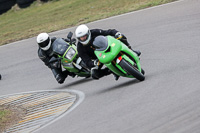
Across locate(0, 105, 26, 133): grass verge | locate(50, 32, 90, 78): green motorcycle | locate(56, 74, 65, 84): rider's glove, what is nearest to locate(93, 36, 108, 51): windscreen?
locate(50, 32, 90, 78): green motorcycle

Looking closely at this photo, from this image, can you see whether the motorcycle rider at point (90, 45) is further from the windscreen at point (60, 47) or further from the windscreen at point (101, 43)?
the windscreen at point (60, 47)

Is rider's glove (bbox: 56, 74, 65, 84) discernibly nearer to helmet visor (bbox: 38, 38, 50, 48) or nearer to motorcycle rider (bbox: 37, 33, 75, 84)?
motorcycle rider (bbox: 37, 33, 75, 84)

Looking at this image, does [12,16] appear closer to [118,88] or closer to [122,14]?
[122,14]

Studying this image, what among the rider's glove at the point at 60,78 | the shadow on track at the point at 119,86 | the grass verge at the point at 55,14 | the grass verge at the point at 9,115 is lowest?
the grass verge at the point at 55,14

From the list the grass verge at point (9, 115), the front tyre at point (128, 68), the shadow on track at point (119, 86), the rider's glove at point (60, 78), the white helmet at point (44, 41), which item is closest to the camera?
the front tyre at point (128, 68)

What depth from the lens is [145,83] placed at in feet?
29.0

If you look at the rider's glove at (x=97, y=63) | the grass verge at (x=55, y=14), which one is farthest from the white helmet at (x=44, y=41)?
the grass verge at (x=55, y=14)

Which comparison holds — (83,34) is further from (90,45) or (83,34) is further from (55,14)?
(55,14)

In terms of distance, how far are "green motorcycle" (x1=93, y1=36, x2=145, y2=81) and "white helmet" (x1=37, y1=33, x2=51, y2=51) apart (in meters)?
2.11

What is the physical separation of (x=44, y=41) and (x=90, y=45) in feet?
4.74

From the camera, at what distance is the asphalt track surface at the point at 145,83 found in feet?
22.1

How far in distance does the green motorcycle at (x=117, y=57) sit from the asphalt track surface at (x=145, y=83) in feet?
0.97

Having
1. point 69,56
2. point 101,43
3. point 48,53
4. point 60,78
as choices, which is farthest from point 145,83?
point 48,53

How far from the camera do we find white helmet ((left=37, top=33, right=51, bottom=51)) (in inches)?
427
